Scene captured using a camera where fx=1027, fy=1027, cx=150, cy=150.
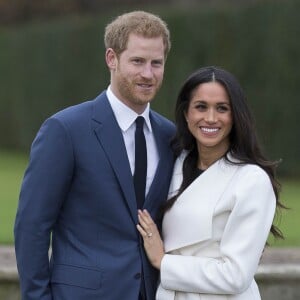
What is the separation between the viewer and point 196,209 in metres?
3.91

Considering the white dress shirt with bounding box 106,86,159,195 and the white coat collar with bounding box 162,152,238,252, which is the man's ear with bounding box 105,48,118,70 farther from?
the white coat collar with bounding box 162,152,238,252

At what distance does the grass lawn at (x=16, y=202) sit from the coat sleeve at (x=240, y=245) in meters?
1.47

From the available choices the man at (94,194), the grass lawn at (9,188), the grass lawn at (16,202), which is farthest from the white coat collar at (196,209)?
the grass lawn at (9,188)

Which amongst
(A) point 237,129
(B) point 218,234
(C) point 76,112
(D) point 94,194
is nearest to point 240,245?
(B) point 218,234

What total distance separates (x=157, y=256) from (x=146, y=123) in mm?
524

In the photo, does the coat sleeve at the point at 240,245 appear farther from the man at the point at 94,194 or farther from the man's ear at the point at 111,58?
the man's ear at the point at 111,58

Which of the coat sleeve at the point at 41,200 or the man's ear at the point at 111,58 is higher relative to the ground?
the man's ear at the point at 111,58

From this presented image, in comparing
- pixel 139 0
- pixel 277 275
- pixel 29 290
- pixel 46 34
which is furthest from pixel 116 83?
pixel 139 0

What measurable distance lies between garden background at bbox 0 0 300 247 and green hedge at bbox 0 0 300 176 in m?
0.02

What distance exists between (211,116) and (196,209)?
14.2 inches

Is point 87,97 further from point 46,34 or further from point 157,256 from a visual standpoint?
point 157,256

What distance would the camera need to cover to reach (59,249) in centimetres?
391

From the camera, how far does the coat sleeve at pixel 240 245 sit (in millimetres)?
3783

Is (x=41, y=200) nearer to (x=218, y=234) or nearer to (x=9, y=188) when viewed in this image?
(x=218, y=234)
